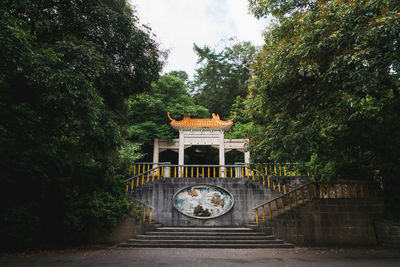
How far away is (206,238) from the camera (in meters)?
7.32

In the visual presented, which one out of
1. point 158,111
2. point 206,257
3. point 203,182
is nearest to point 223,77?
point 158,111

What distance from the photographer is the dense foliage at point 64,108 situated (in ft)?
13.6

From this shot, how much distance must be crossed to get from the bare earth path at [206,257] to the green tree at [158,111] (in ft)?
20.0

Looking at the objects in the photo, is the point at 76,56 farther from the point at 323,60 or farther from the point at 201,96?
the point at 201,96

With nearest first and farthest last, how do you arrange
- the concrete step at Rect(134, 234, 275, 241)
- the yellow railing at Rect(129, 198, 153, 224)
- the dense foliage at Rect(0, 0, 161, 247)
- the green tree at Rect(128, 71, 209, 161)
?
1. the dense foliage at Rect(0, 0, 161, 247)
2. the concrete step at Rect(134, 234, 275, 241)
3. the yellow railing at Rect(129, 198, 153, 224)
4. the green tree at Rect(128, 71, 209, 161)

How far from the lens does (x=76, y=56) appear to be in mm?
4895

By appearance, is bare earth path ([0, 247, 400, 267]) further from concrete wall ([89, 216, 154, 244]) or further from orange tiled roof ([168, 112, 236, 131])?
orange tiled roof ([168, 112, 236, 131])

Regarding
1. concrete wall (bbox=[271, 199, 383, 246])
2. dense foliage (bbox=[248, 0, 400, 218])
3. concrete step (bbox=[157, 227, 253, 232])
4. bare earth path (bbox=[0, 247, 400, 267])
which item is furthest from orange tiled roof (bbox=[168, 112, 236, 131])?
bare earth path (bbox=[0, 247, 400, 267])

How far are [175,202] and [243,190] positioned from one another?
255 centimetres

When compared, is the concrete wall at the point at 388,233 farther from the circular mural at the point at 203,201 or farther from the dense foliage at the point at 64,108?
the dense foliage at the point at 64,108

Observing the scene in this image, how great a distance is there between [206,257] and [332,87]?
478cm

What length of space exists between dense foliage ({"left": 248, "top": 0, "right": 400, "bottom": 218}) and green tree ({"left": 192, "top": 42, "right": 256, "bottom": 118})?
12.7 metres

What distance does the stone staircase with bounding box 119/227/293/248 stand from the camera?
702cm

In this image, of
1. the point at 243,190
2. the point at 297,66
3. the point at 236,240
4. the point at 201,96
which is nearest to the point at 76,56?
the point at 297,66
